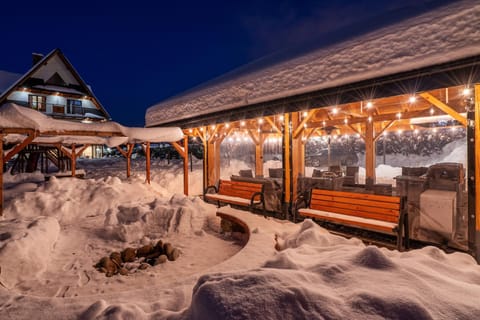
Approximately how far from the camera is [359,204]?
508cm

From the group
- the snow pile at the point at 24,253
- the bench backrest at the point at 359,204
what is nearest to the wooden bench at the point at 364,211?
A: the bench backrest at the point at 359,204

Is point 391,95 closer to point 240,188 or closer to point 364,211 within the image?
point 364,211

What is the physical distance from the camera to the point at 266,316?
1.47m

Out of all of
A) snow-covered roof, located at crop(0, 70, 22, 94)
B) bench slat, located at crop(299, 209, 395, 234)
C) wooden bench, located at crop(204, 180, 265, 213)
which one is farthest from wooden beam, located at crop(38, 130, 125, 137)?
snow-covered roof, located at crop(0, 70, 22, 94)

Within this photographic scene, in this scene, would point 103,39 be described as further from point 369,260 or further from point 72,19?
point 369,260

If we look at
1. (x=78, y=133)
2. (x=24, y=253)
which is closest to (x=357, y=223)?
(x=24, y=253)

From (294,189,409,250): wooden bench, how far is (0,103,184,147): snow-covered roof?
5.68 meters

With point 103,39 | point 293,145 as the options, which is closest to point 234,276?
point 293,145

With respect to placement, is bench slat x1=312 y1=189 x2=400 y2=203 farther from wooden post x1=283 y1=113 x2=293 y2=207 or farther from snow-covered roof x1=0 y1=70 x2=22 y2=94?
snow-covered roof x1=0 y1=70 x2=22 y2=94

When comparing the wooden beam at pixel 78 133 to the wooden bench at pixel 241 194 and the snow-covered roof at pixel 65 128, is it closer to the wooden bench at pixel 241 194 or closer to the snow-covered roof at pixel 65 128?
the snow-covered roof at pixel 65 128

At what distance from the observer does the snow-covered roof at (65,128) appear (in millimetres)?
5691

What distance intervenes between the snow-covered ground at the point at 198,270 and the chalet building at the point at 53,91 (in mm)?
15402

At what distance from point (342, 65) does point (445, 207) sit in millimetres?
3076

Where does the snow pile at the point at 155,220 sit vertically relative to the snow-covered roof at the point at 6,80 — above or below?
below
